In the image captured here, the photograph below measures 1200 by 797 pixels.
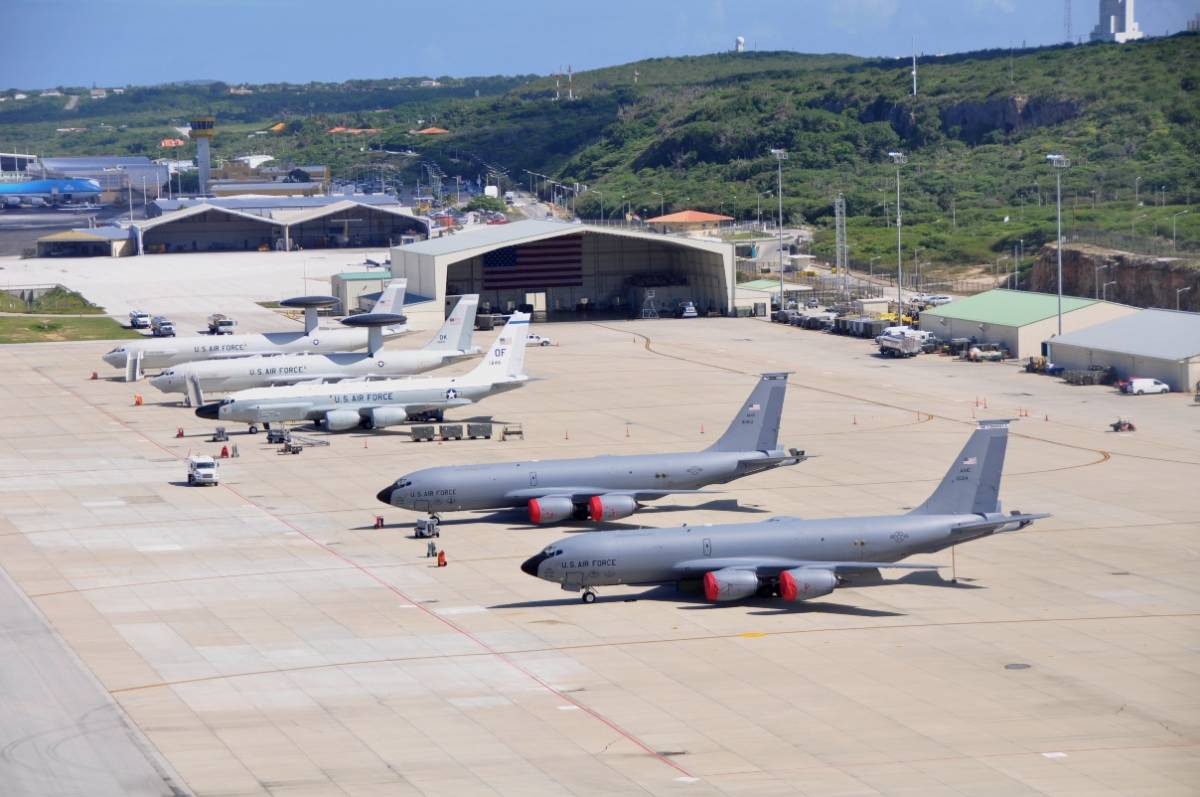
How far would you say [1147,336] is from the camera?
127 m

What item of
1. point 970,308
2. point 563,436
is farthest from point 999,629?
point 970,308

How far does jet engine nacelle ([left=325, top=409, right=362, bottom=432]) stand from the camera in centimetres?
10550

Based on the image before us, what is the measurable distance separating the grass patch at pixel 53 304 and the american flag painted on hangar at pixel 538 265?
149 ft

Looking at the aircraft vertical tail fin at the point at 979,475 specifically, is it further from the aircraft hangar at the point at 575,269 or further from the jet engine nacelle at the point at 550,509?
the aircraft hangar at the point at 575,269

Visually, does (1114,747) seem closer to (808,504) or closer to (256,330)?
(808,504)

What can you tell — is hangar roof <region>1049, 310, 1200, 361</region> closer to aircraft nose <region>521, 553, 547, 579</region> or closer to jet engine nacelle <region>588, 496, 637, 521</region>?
jet engine nacelle <region>588, 496, 637, 521</region>

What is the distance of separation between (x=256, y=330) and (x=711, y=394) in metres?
61.8

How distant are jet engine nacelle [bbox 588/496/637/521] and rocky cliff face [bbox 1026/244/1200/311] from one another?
97799 mm

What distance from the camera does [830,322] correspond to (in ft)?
534

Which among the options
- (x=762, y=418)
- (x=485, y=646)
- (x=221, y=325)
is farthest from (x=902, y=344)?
(x=485, y=646)

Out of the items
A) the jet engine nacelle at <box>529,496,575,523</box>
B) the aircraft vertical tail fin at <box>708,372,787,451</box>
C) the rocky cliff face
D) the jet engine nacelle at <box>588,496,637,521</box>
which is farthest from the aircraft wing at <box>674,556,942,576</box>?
the rocky cliff face

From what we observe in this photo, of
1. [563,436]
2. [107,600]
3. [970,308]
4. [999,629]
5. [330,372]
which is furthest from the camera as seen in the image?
[970,308]

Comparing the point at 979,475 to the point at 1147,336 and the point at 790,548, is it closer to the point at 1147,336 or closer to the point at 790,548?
the point at 790,548

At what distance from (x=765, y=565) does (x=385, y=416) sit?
4600cm
